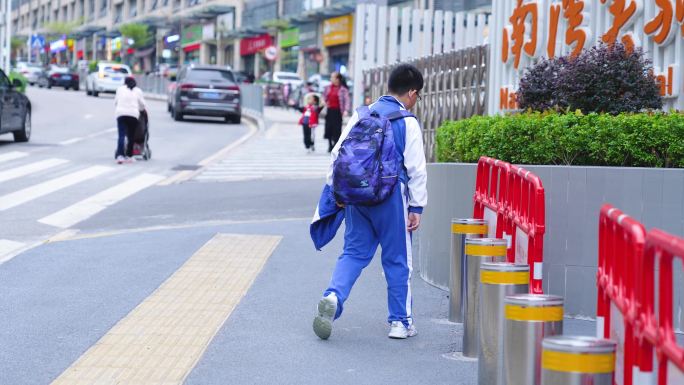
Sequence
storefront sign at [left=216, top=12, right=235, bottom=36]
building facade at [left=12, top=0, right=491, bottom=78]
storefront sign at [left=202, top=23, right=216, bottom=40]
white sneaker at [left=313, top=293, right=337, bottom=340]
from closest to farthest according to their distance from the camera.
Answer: white sneaker at [left=313, top=293, right=337, bottom=340] < building facade at [left=12, top=0, right=491, bottom=78] < storefront sign at [left=216, top=12, right=235, bottom=36] < storefront sign at [left=202, top=23, right=216, bottom=40]

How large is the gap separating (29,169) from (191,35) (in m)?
66.5

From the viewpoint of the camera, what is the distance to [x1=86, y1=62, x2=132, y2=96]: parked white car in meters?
54.9

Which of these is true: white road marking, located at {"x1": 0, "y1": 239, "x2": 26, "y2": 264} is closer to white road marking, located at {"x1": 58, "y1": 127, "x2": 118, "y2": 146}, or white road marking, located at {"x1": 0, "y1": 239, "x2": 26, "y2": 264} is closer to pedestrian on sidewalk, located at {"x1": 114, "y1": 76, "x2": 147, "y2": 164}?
pedestrian on sidewalk, located at {"x1": 114, "y1": 76, "x2": 147, "y2": 164}

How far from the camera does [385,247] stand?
285 inches

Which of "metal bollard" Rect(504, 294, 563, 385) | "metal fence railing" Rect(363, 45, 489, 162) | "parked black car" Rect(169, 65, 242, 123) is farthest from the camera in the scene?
"parked black car" Rect(169, 65, 242, 123)

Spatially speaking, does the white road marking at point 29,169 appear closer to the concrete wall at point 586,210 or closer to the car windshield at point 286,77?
the concrete wall at point 586,210

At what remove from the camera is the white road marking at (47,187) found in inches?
589

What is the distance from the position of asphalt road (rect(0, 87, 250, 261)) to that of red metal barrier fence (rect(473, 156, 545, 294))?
15.4ft

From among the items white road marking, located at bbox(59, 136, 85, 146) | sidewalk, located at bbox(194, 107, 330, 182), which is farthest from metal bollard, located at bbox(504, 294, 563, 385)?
white road marking, located at bbox(59, 136, 85, 146)

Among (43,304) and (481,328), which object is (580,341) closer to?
(481,328)

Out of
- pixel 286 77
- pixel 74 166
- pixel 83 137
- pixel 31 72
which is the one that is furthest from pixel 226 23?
pixel 74 166

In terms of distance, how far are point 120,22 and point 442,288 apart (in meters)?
92.6

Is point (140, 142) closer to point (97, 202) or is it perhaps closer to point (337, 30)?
point (97, 202)

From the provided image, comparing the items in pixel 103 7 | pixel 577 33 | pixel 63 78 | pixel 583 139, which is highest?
pixel 103 7
